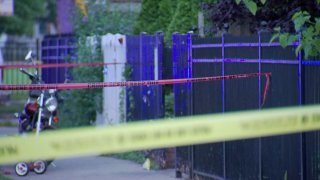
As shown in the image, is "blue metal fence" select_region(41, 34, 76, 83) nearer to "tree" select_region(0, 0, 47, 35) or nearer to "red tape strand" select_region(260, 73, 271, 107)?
"red tape strand" select_region(260, 73, 271, 107)

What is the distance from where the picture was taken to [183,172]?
31.5 ft

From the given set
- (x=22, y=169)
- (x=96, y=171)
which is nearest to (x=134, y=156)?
(x=96, y=171)

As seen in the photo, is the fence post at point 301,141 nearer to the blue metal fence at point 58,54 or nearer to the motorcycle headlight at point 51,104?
the motorcycle headlight at point 51,104

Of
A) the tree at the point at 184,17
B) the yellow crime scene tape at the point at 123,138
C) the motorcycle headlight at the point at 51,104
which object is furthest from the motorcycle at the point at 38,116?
the yellow crime scene tape at the point at 123,138

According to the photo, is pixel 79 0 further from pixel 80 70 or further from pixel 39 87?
pixel 39 87

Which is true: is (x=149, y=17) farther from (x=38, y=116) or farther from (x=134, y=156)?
(x=38, y=116)

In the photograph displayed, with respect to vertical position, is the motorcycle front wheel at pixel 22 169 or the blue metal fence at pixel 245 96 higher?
the blue metal fence at pixel 245 96

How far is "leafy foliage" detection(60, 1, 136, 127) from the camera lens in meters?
14.1

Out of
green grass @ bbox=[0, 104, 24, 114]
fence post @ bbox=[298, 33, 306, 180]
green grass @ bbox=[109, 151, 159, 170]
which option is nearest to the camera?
→ fence post @ bbox=[298, 33, 306, 180]

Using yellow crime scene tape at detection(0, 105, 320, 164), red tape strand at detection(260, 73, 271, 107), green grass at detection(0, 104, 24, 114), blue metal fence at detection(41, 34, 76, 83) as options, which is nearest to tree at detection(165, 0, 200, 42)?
blue metal fence at detection(41, 34, 76, 83)

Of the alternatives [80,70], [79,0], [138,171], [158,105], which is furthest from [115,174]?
[79,0]

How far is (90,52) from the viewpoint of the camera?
566 inches

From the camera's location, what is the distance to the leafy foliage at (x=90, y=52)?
46.2 ft

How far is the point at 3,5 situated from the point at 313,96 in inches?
360
